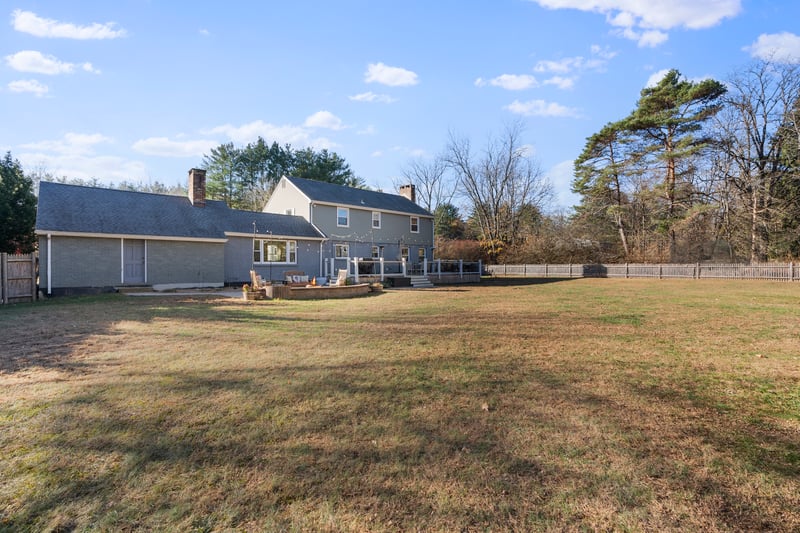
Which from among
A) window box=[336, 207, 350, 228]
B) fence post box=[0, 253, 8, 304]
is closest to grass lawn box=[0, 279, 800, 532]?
fence post box=[0, 253, 8, 304]

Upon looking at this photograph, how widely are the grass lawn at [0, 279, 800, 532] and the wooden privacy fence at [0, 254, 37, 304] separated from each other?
25.7 ft

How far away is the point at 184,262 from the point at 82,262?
3.61m

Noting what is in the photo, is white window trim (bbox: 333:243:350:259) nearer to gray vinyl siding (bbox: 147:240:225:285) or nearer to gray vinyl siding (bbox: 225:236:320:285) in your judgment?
gray vinyl siding (bbox: 225:236:320:285)

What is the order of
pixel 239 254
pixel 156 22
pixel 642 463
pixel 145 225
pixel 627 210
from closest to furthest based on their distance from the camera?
Result: pixel 642 463 < pixel 156 22 < pixel 145 225 < pixel 239 254 < pixel 627 210

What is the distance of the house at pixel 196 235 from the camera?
15.4 metres

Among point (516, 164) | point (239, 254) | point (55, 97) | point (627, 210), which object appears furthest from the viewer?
point (516, 164)

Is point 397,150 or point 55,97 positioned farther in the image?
point 397,150

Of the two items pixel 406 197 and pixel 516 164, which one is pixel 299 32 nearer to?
pixel 406 197

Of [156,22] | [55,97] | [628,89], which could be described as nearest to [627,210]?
[628,89]

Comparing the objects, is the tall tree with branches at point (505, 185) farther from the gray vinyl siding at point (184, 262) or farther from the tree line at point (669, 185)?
the gray vinyl siding at point (184, 262)

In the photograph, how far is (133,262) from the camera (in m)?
16.8

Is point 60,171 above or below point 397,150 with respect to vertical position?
below

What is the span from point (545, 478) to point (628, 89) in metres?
36.4

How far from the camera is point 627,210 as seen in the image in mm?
33281
